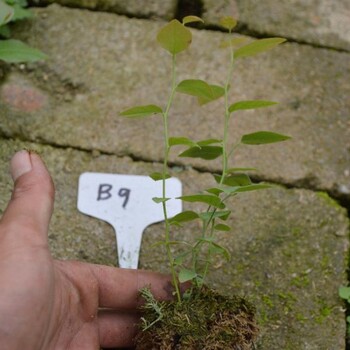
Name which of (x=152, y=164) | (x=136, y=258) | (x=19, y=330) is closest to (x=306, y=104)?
(x=152, y=164)

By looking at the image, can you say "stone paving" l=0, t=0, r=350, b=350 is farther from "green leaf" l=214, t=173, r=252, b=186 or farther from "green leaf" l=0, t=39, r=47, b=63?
"green leaf" l=214, t=173, r=252, b=186

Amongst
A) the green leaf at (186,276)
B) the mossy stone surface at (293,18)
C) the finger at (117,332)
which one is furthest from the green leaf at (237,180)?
the mossy stone surface at (293,18)

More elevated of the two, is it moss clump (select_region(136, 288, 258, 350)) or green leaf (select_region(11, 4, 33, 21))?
green leaf (select_region(11, 4, 33, 21))

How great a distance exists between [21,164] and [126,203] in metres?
0.61

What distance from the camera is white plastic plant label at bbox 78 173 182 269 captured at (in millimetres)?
1913

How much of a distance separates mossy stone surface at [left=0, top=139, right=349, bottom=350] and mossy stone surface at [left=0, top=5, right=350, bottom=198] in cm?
7

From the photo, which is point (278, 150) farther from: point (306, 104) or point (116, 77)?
point (116, 77)

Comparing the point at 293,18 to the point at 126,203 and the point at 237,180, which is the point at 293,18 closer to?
the point at 126,203

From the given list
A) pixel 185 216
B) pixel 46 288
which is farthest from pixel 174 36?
pixel 46 288

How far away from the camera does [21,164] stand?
1403 mm

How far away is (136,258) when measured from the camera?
73.2 inches

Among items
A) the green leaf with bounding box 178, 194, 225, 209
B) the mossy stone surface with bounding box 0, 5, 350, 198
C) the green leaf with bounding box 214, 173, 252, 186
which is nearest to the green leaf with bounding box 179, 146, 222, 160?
the green leaf with bounding box 214, 173, 252, 186

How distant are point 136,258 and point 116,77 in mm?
683

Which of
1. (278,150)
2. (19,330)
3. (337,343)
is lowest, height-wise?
(337,343)
